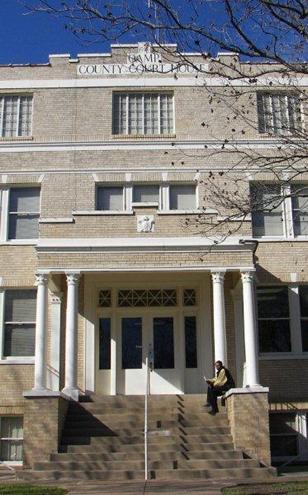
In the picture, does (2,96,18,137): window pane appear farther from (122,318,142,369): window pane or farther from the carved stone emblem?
(122,318,142,369): window pane

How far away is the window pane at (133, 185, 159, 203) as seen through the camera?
19969 millimetres

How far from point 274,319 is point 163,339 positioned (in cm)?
299

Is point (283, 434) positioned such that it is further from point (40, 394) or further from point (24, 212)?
point (24, 212)

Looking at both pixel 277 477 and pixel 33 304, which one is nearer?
pixel 277 477

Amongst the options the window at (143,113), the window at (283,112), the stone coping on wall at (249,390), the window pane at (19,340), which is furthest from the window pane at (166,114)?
the stone coping on wall at (249,390)

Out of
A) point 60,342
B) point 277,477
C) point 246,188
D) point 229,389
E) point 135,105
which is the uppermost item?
point 135,105

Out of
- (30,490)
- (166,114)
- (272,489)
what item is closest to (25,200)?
(166,114)

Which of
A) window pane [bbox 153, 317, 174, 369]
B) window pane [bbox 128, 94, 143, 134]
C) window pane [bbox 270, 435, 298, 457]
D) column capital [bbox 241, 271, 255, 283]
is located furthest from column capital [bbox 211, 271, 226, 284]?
window pane [bbox 128, 94, 143, 134]

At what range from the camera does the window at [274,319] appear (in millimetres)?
19125

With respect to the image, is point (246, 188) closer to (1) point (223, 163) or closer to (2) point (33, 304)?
(1) point (223, 163)

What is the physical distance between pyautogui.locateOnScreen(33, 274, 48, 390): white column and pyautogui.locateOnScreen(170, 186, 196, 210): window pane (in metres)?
4.78

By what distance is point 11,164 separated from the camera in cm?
2003

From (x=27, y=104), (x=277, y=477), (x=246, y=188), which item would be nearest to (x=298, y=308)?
(x=246, y=188)

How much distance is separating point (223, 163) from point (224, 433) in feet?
25.4
